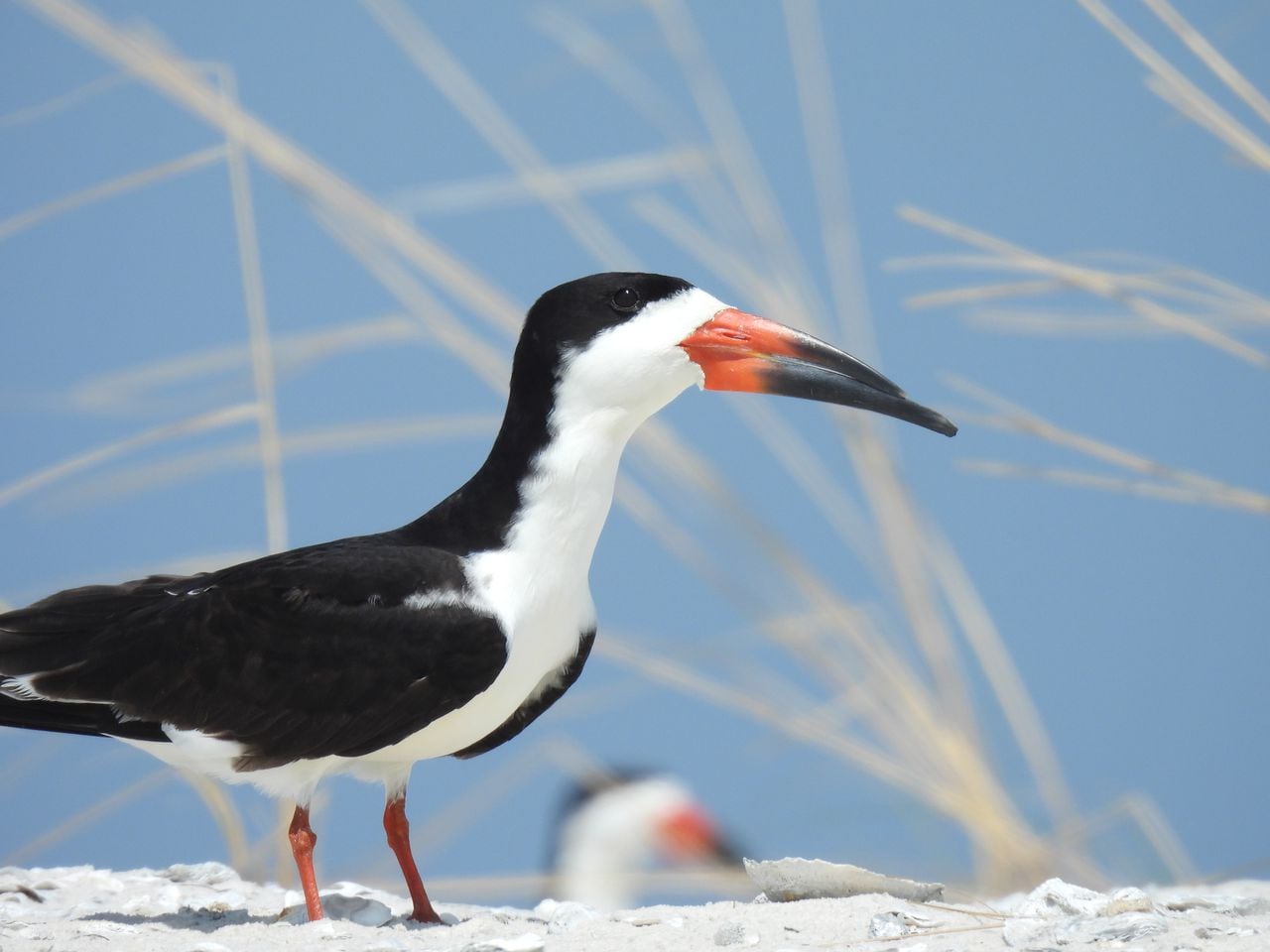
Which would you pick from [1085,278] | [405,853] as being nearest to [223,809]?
[405,853]

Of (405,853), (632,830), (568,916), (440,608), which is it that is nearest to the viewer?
(440,608)

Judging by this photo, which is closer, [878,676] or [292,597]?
[292,597]

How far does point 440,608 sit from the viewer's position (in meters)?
3.13

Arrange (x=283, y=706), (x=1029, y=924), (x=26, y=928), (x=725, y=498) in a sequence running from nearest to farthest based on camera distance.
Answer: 1. (x=1029, y=924)
2. (x=26, y=928)
3. (x=283, y=706)
4. (x=725, y=498)

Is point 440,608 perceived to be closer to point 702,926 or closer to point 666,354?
point 666,354

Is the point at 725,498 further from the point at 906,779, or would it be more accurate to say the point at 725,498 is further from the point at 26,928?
the point at 26,928

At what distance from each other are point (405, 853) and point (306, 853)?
0.30 metres

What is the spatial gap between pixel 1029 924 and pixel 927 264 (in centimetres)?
138

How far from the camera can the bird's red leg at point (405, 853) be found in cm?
338

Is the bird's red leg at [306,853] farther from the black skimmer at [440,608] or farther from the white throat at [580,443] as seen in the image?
the white throat at [580,443]

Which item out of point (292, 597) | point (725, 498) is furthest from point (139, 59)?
→ point (725, 498)

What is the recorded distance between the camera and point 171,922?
3232 millimetres

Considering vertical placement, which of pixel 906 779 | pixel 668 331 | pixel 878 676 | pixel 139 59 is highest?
pixel 139 59

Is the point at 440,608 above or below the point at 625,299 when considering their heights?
below
